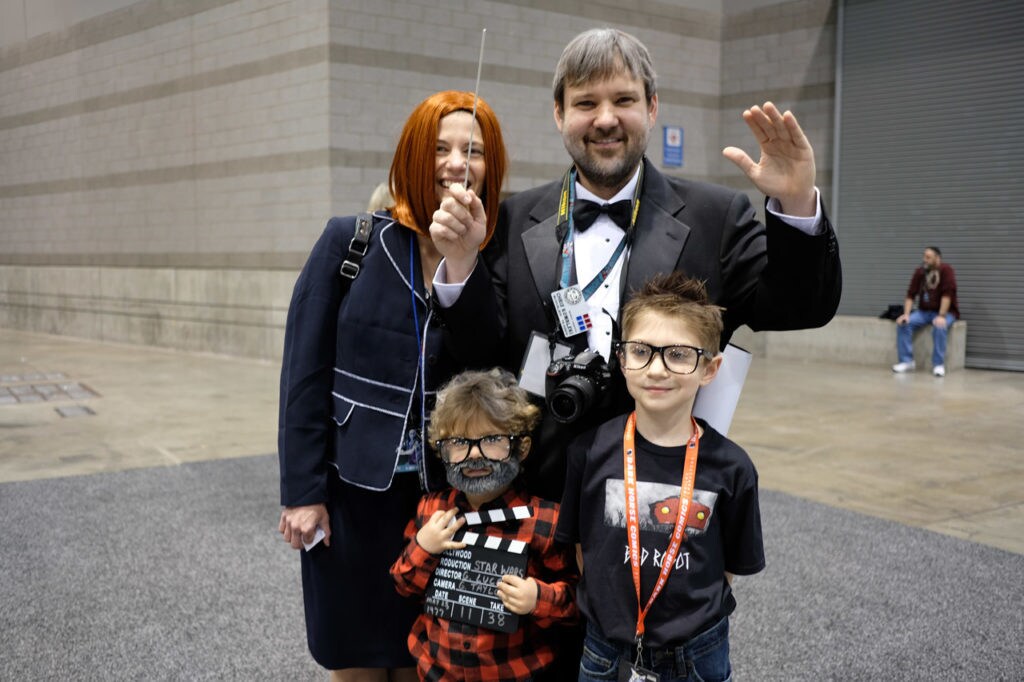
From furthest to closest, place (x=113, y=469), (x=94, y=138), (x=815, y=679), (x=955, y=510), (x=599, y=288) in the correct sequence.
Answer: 1. (x=94, y=138)
2. (x=113, y=469)
3. (x=955, y=510)
4. (x=815, y=679)
5. (x=599, y=288)

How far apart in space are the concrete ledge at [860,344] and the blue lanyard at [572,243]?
10665 millimetres

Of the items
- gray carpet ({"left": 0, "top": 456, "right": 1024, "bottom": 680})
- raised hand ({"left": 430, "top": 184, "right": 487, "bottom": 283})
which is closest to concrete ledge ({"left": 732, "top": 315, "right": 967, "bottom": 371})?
gray carpet ({"left": 0, "top": 456, "right": 1024, "bottom": 680})

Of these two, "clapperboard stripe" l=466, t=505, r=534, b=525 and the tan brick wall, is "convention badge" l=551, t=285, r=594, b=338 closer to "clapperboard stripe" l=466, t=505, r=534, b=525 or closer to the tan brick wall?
"clapperboard stripe" l=466, t=505, r=534, b=525

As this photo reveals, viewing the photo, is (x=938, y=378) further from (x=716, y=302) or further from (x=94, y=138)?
(x=94, y=138)

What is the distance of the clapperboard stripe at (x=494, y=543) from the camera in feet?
6.59

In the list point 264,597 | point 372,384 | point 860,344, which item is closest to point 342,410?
point 372,384

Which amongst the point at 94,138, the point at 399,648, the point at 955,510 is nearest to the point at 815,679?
the point at 399,648

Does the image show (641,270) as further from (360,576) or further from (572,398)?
(360,576)

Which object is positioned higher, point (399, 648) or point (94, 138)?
point (94, 138)

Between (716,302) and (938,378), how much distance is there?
989 cm

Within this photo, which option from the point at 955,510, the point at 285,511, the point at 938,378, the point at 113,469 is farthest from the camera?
the point at 938,378

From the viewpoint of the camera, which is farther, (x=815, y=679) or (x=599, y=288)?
(x=815, y=679)

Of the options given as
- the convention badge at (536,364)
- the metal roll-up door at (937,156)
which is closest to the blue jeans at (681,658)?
the convention badge at (536,364)

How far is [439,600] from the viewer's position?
6.71 ft
